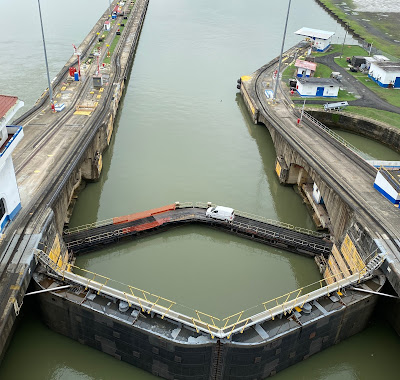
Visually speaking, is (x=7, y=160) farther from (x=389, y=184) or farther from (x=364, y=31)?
(x=364, y=31)

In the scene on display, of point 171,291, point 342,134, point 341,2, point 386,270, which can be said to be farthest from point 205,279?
point 341,2

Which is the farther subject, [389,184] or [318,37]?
[318,37]

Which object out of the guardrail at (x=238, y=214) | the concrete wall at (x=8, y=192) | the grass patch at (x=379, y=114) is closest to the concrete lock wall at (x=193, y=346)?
the concrete wall at (x=8, y=192)

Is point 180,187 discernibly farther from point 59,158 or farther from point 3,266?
point 3,266

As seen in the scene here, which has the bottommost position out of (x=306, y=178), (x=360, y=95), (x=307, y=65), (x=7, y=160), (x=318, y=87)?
(x=306, y=178)

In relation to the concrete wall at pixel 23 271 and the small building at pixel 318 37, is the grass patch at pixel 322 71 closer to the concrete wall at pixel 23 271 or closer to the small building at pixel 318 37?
the small building at pixel 318 37

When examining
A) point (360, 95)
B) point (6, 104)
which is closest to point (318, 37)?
point (360, 95)
